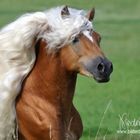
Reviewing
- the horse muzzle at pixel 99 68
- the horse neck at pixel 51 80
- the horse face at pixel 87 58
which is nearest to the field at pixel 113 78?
the horse neck at pixel 51 80

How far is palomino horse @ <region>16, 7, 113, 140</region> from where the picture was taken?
24.8 feet

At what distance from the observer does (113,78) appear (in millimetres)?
17984

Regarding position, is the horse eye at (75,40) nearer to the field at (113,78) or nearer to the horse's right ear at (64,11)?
the horse's right ear at (64,11)

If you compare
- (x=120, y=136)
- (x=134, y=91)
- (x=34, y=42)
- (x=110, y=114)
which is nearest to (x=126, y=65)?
(x=134, y=91)

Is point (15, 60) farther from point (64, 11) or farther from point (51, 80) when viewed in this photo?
point (64, 11)

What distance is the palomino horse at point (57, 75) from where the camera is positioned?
757 cm

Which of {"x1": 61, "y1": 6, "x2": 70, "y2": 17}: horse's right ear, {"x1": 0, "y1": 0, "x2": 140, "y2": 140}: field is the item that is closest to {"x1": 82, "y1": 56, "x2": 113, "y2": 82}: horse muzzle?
{"x1": 61, "y1": 6, "x2": 70, "y2": 17}: horse's right ear

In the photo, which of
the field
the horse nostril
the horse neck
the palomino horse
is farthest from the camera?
the field

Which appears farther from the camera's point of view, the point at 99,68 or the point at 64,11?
the point at 64,11

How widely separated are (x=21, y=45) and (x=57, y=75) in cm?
35

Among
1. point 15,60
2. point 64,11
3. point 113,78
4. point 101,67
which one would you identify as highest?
A: point 64,11

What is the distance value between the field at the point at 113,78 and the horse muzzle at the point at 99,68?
8.97ft

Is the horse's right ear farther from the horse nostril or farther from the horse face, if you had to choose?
the horse nostril

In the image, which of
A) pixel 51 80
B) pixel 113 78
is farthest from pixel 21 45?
pixel 113 78
